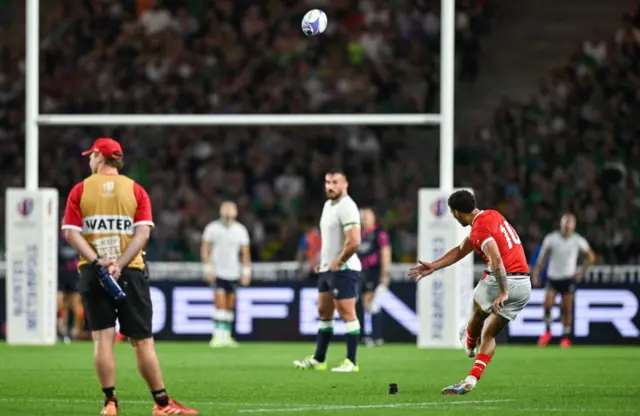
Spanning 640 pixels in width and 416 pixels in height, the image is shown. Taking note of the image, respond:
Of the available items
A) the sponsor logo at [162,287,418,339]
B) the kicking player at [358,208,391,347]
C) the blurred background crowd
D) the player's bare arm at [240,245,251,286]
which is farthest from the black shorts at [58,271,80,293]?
the kicking player at [358,208,391,347]

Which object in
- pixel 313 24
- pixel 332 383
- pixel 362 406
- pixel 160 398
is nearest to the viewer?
pixel 160 398

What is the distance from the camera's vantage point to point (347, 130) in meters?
27.4

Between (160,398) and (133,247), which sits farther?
(160,398)

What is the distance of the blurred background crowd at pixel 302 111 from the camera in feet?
85.5

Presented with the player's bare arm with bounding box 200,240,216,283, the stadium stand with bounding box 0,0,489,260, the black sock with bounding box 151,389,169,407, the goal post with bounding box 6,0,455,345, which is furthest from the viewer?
the stadium stand with bounding box 0,0,489,260

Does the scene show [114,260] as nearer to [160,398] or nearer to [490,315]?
[160,398]

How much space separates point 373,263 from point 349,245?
7957 mm

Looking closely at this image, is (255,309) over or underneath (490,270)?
underneath

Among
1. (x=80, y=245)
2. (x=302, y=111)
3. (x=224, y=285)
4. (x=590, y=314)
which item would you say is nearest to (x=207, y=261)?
(x=224, y=285)

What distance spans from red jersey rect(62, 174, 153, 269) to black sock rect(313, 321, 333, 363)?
620 cm

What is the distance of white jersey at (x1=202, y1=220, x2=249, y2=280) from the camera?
23.6 meters

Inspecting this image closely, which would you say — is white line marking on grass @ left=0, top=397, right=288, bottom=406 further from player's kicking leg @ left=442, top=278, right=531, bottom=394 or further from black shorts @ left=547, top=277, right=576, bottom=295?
black shorts @ left=547, top=277, right=576, bottom=295

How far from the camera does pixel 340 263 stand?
15750mm

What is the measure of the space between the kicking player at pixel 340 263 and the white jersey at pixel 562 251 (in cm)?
846
